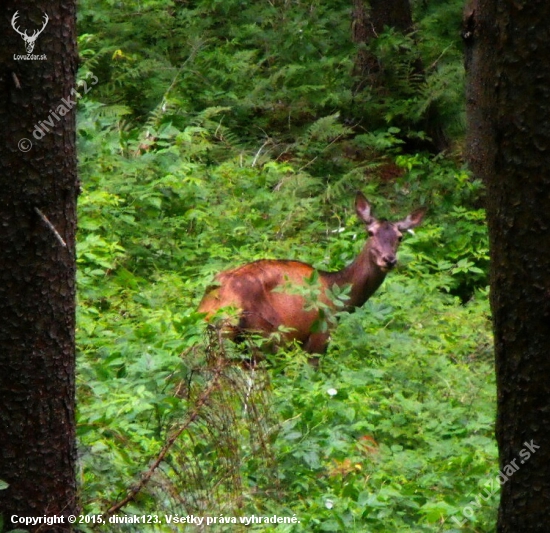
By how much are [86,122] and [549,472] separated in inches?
323

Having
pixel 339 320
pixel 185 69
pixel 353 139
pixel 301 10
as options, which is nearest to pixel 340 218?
pixel 353 139

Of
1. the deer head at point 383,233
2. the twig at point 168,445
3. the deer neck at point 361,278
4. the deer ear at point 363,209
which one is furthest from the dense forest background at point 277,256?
the deer ear at point 363,209

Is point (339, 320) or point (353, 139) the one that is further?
point (353, 139)

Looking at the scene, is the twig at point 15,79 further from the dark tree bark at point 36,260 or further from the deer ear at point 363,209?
the deer ear at point 363,209

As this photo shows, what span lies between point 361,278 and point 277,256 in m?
1.06

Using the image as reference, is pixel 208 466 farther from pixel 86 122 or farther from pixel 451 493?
pixel 86 122

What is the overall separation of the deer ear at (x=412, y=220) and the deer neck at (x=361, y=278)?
54 centimetres

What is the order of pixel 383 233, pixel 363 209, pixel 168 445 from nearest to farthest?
pixel 168 445 < pixel 383 233 < pixel 363 209

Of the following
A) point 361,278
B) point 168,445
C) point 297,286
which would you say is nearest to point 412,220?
point 361,278

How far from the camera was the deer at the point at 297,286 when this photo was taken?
30.5ft

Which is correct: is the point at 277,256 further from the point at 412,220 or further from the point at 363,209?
the point at 412,220

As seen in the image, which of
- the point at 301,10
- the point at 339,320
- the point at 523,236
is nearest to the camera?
the point at 523,236

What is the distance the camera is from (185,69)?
15422mm

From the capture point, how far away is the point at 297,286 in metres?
9.05
